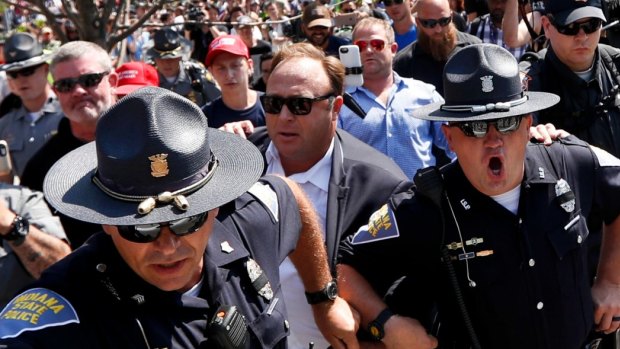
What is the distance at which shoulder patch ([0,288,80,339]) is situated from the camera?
2.13 m

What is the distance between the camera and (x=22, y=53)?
19.6ft

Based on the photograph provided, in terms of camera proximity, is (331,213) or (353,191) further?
(353,191)

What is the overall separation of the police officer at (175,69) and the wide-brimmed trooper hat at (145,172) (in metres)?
5.77

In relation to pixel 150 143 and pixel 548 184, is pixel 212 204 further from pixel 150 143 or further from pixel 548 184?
pixel 548 184

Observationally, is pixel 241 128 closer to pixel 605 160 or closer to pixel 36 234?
pixel 36 234

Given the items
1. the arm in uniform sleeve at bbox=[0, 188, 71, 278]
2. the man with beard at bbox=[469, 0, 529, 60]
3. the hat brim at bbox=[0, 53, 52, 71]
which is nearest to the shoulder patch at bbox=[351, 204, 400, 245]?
the arm in uniform sleeve at bbox=[0, 188, 71, 278]

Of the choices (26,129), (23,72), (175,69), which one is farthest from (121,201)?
(175,69)

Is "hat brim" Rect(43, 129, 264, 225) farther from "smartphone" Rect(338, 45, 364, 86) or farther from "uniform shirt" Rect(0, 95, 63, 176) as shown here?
"uniform shirt" Rect(0, 95, 63, 176)

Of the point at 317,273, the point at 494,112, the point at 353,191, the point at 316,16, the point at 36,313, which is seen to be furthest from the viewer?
the point at 316,16

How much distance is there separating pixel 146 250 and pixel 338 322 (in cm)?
105

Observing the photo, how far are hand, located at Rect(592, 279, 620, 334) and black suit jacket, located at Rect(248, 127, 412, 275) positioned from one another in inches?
35.6

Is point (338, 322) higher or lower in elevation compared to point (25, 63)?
higher

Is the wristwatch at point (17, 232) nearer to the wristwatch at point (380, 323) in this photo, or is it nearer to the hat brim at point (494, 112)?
the wristwatch at point (380, 323)

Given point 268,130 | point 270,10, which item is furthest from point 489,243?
point 270,10
